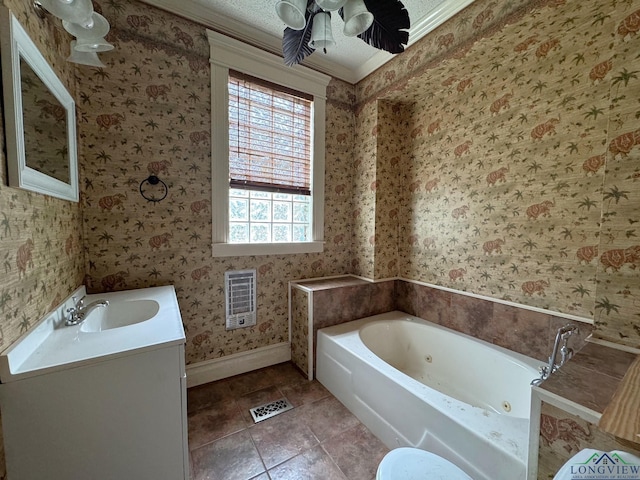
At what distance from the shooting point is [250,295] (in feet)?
7.18

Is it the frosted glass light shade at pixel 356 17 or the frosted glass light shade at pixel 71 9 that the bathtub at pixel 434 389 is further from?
the frosted glass light shade at pixel 71 9

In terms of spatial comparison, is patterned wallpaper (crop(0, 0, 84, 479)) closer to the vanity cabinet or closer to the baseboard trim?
the vanity cabinet

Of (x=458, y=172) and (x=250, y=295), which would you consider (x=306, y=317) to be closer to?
(x=250, y=295)

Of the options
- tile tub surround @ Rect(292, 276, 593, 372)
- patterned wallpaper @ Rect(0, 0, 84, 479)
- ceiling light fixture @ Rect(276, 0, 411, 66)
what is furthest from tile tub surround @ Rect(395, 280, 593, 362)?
patterned wallpaper @ Rect(0, 0, 84, 479)

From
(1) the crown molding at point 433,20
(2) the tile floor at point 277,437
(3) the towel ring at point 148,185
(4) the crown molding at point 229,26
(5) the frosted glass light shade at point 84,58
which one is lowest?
(2) the tile floor at point 277,437

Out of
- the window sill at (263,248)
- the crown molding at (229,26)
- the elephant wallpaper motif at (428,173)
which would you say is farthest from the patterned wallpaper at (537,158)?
the window sill at (263,248)

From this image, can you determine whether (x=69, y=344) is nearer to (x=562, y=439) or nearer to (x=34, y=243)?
(x=34, y=243)

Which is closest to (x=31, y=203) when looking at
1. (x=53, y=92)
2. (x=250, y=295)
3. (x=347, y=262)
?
(x=53, y=92)

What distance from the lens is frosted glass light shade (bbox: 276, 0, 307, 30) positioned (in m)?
0.95

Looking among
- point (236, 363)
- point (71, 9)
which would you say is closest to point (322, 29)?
point (71, 9)

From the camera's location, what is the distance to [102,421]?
86 cm

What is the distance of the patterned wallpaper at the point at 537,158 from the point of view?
109 centimetres

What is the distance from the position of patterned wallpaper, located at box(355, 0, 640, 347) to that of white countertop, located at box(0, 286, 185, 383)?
199cm

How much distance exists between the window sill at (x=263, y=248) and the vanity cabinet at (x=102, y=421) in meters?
1.14
